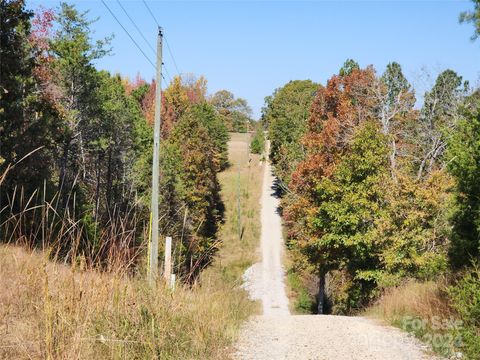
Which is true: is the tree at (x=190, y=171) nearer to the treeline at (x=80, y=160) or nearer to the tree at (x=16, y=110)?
the treeline at (x=80, y=160)

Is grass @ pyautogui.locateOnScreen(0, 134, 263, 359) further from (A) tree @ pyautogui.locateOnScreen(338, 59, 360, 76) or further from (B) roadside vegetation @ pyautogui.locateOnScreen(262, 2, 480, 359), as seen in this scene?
(A) tree @ pyautogui.locateOnScreen(338, 59, 360, 76)

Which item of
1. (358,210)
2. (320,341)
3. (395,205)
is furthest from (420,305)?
(358,210)

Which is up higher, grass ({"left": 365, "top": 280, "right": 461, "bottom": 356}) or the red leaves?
the red leaves

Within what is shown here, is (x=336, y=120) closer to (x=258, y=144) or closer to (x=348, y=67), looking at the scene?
(x=348, y=67)

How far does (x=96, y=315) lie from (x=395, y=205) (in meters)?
20.5

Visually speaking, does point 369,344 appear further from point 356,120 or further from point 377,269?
point 356,120

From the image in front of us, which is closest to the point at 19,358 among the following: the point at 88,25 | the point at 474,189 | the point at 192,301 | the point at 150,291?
the point at 150,291

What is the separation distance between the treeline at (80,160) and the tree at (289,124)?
30.7 ft

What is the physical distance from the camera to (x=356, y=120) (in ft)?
102

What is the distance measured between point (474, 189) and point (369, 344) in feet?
13.0

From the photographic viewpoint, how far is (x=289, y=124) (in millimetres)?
67750

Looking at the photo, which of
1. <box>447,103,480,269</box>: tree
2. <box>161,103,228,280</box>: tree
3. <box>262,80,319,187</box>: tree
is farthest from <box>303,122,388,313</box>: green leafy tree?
<box>262,80,319,187</box>: tree

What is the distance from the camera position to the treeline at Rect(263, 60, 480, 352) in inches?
441

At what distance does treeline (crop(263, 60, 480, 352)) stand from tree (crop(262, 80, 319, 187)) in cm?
1451
